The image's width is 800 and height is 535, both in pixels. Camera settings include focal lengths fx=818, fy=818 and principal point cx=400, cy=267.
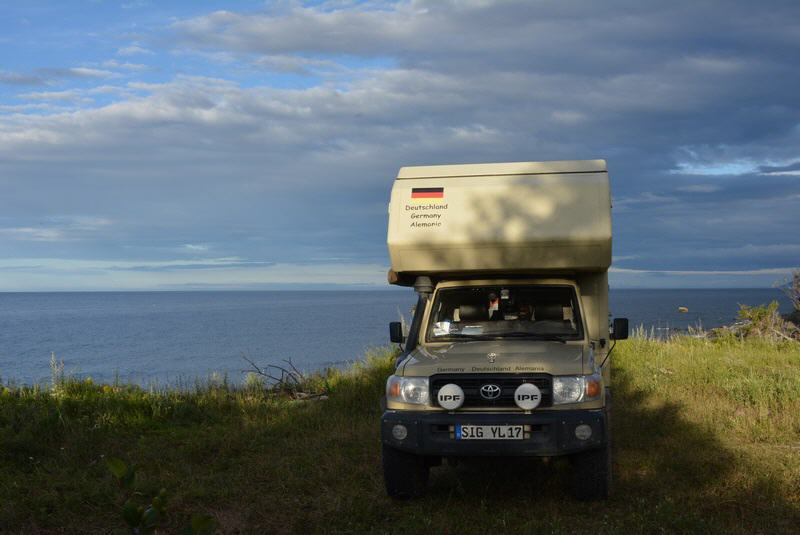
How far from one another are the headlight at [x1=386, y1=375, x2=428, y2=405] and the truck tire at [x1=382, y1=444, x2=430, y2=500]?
445 mm

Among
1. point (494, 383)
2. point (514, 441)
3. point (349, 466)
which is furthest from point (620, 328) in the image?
point (349, 466)

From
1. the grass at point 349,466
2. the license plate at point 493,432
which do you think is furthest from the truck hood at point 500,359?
the grass at point 349,466

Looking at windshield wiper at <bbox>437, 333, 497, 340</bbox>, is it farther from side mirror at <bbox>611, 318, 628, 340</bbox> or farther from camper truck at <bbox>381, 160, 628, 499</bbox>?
side mirror at <bbox>611, 318, 628, 340</bbox>

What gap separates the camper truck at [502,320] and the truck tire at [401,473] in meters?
0.01

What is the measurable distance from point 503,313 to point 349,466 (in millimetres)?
2208

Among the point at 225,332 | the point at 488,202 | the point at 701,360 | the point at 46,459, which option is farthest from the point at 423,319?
the point at 225,332

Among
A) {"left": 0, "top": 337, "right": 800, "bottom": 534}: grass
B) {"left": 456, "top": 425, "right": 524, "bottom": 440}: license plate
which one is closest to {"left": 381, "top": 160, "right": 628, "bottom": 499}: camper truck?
{"left": 456, "top": 425, "right": 524, "bottom": 440}: license plate

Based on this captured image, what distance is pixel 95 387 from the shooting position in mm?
11789

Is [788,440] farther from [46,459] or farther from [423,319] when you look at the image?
[46,459]

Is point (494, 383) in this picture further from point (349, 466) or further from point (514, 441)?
point (349, 466)

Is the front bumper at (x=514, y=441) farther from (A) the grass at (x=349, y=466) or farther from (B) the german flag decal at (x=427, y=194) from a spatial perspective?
(B) the german flag decal at (x=427, y=194)

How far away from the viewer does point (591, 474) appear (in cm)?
677

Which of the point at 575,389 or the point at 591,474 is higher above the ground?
the point at 575,389

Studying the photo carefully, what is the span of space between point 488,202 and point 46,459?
17.4ft
